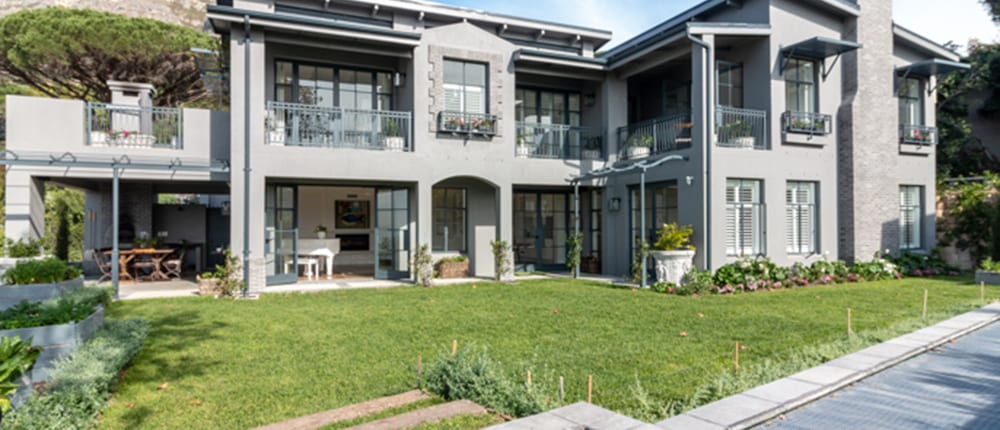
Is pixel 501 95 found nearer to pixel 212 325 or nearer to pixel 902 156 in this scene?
pixel 212 325

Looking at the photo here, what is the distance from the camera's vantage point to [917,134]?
601 inches

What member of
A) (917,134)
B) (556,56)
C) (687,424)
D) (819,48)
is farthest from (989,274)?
(687,424)

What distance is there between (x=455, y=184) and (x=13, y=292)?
9.10 metres

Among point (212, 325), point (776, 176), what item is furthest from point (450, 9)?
point (212, 325)

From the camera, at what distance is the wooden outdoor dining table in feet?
42.9

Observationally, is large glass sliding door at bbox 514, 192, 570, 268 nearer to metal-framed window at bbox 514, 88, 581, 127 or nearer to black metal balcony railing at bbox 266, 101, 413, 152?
metal-framed window at bbox 514, 88, 581, 127

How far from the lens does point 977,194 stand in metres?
15.7

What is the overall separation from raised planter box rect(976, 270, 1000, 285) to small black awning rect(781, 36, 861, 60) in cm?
578

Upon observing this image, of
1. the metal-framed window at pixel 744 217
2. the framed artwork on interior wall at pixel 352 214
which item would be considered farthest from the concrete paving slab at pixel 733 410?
the framed artwork on interior wall at pixel 352 214

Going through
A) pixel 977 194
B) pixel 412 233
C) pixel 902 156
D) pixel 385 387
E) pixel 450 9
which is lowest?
pixel 385 387

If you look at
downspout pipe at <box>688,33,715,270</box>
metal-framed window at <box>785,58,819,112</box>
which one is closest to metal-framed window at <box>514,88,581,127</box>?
downspout pipe at <box>688,33,715,270</box>

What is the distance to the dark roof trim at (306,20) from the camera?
11.1 m

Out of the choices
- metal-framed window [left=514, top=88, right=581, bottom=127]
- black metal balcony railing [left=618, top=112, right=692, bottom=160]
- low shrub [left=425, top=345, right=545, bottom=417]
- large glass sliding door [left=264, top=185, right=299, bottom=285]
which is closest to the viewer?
low shrub [left=425, top=345, right=545, bottom=417]

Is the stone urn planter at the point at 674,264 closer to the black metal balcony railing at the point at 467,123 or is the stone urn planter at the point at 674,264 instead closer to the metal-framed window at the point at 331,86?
the black metal balcony railing at the point at 467,123
